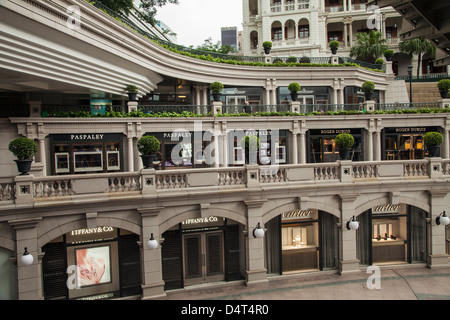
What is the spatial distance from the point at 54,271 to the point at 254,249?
8.64 metres

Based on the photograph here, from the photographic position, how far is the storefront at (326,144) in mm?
27094

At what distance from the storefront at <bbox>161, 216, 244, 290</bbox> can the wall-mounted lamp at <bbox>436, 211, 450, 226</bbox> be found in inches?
378

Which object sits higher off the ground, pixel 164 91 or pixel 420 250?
pixel 164 91

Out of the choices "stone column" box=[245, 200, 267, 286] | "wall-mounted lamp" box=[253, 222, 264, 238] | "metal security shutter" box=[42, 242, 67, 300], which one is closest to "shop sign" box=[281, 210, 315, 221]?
"stone column" box=[245, 200, 267, 286]

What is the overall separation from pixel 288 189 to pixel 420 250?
824 centimetres

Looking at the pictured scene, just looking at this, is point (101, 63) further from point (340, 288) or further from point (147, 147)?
point (340, 288)

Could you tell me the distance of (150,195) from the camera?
14930 millimetres

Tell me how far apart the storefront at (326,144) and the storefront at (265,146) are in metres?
2.07

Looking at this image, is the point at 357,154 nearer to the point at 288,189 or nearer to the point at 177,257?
the point at 288,189

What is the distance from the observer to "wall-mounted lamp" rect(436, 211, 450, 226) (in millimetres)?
16859

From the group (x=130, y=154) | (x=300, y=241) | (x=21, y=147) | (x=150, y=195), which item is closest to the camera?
(x=21, y=147)

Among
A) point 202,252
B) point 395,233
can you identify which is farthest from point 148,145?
point 395,233
